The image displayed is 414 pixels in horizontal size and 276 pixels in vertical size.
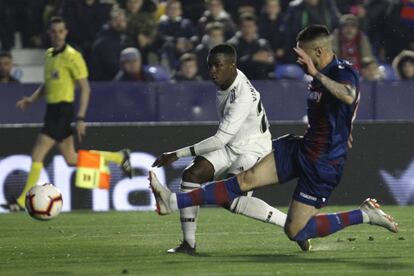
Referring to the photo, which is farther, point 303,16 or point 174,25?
point 174,25

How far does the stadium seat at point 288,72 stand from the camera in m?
19.8

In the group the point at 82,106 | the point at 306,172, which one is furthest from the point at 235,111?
the point at 82,106

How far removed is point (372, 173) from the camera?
54.5 ft

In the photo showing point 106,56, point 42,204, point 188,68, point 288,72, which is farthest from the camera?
point 288,72

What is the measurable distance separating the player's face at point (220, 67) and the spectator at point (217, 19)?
9076 mm

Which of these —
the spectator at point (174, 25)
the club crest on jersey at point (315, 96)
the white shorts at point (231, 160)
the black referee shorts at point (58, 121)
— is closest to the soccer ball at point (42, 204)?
the white shorts at point (231, 160)

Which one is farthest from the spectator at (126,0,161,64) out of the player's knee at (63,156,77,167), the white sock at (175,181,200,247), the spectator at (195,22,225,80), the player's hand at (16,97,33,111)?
the white sock at (175,181,200,247)

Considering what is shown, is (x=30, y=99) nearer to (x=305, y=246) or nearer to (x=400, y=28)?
(x=305, y=246)

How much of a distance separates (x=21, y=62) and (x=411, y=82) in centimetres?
617

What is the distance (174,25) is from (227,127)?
9661 millimetres

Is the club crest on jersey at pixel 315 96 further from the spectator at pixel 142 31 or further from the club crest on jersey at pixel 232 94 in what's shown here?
the spectator at pixel 142 31

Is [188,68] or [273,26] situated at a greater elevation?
[273,26]

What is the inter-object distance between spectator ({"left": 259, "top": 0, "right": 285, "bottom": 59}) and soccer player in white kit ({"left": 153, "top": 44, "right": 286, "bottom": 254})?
29.4ft

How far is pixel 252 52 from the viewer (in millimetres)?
19422
